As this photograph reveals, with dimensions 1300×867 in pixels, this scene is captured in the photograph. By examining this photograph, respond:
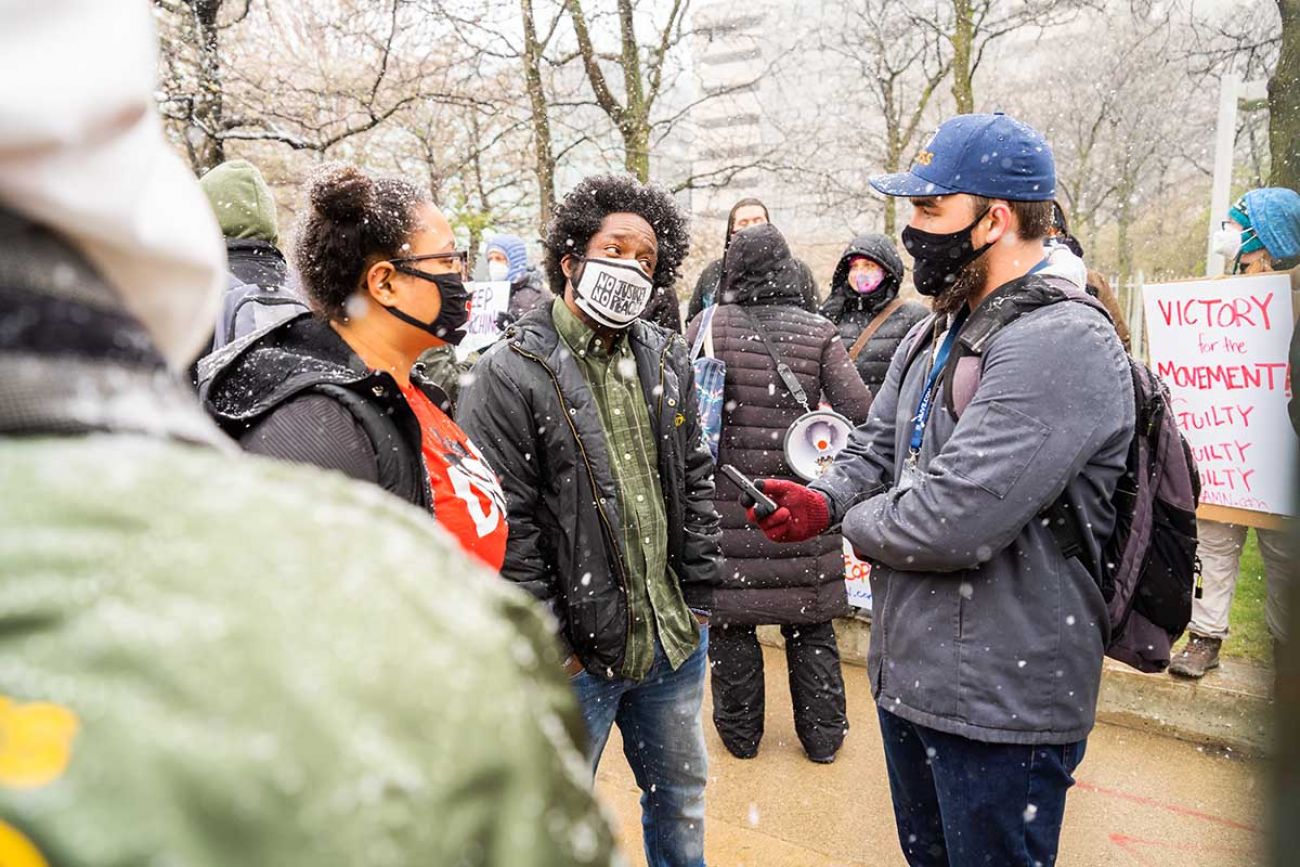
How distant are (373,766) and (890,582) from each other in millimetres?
2014

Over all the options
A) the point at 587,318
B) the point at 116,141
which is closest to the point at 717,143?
the point at 587,318

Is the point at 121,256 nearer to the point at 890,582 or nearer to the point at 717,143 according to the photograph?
the point at 890,582

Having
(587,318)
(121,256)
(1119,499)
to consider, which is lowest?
(1119,499)

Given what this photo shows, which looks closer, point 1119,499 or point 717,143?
point 1119,499

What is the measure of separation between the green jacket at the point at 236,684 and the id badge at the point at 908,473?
1.87 m

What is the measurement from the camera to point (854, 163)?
18797 mm

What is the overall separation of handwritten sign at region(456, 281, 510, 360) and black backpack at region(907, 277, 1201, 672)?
497 cm

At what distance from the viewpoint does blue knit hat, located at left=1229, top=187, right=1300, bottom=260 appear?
4074mm

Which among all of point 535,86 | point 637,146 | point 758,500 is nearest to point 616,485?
point 758,500

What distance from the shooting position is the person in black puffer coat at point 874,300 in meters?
5.35

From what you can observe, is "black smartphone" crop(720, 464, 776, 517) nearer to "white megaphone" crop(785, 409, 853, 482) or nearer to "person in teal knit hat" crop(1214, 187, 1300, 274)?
"white megaphone" crop(785, 409, 853, 482)

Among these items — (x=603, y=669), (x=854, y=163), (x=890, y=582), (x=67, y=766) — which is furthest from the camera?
(x=854, y=163)

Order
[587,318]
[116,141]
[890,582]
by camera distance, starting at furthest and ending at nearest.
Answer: [587,318]
[890,582]
[116,141]

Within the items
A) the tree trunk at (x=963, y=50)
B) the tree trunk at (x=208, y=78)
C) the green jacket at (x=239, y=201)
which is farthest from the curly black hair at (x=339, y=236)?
the tree trunk at (x=963, y=50)
